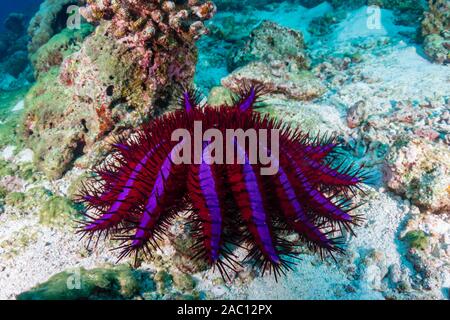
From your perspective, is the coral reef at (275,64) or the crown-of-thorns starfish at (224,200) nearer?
the crown-of-thorns starfish at (224,200)

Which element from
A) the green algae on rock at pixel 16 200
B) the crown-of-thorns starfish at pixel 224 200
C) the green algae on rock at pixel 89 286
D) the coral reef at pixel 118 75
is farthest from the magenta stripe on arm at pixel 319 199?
the green algae on rock at pixel 16 200

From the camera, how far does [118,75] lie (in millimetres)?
4473

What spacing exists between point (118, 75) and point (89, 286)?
111 inches

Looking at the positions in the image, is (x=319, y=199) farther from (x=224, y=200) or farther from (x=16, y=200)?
(x=16, y=200)

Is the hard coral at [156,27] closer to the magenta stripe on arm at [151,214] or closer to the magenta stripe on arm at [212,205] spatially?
the magenta stripe on arm at [151,214]

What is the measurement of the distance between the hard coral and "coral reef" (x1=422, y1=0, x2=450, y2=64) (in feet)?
15.0

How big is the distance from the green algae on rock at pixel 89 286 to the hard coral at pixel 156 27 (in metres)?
2.74

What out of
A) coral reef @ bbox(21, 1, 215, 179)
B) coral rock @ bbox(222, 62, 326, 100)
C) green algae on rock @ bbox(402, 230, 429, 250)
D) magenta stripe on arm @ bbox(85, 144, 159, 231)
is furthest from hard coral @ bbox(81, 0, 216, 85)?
green algae on rock @ bbox(402, 230, 429, 250)

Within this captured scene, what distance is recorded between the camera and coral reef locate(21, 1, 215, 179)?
4.48 metres

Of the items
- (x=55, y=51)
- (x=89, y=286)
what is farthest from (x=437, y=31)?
(x=55, y=51)

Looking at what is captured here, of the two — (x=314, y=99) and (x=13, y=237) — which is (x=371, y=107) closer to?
(x=314, y=99)

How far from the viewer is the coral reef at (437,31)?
643cm

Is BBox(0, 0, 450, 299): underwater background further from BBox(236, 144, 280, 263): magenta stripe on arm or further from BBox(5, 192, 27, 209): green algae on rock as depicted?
BBox(236, 144, 280, 263): magenta stripe on arm

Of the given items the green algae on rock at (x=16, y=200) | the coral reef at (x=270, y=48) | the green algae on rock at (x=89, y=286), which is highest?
the coral reef at (x=270, y=48)
